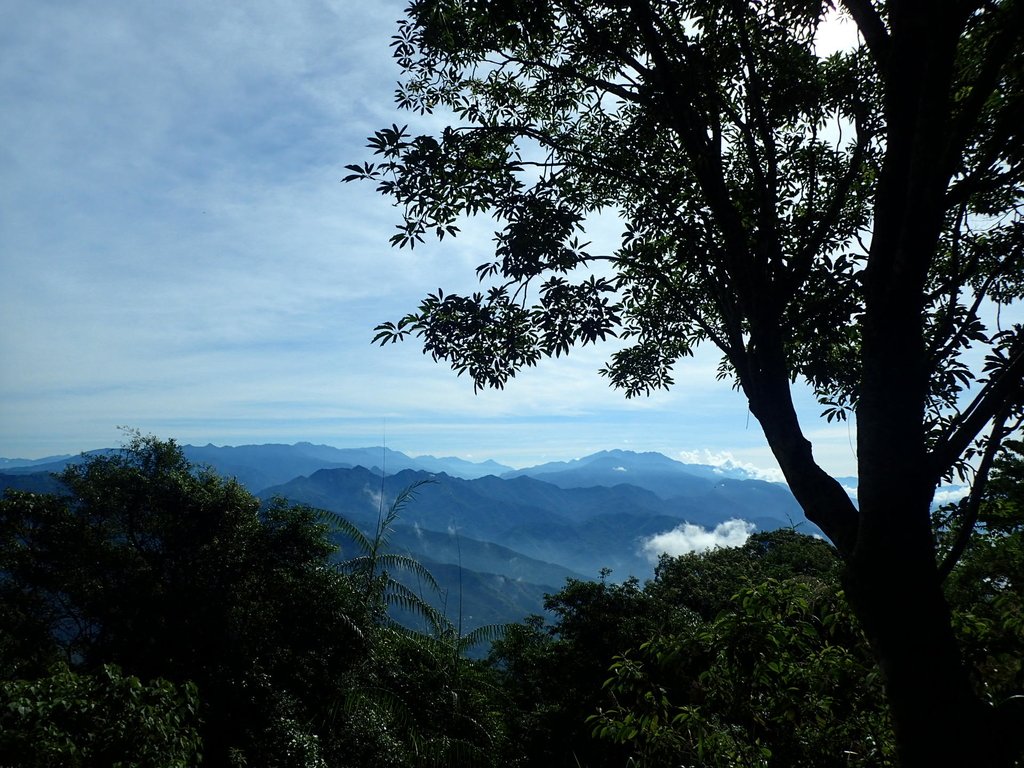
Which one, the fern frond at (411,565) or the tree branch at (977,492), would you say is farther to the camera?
the fern frond at (411,565)

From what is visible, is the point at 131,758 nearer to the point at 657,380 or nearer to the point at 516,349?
the point at 516,349

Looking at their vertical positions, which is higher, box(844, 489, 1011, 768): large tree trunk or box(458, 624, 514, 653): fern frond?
box(844, 489, 1011, 768): large tree trunk

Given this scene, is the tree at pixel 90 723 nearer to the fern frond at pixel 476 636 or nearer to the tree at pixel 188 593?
the tree at pixel 188 593

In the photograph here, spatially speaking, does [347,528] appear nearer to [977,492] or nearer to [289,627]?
[289,627]

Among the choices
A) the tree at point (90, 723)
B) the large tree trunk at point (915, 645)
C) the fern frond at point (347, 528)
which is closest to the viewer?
the large tree trunk at point (915, 645)

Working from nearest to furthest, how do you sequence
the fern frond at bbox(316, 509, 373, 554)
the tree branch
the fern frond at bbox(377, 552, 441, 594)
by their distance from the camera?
the tree branch, the fern frond at bbox(377, 552, 441, 594), the fern frond at bbox(316, 509, 373, 554)

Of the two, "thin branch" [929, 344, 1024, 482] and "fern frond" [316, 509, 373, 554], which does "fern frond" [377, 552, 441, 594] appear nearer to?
"fern frond" [316, 509, 373, 554]

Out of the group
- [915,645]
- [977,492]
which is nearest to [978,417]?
[977,492]

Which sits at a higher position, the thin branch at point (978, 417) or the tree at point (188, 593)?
the thin branch at point (978, 417)

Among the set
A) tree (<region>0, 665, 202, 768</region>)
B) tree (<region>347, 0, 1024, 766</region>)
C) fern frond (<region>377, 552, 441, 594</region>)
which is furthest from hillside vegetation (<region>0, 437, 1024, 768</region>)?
tree (<region>347, 0, 1024, 766</region>)

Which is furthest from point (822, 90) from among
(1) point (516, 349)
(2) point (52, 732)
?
(2) point (52, 732)

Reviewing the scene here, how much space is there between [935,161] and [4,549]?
1965 cm

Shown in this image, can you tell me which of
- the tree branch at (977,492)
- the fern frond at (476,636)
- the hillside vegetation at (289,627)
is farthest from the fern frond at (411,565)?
the tree branch at (977,492)

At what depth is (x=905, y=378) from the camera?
284 centimetres
